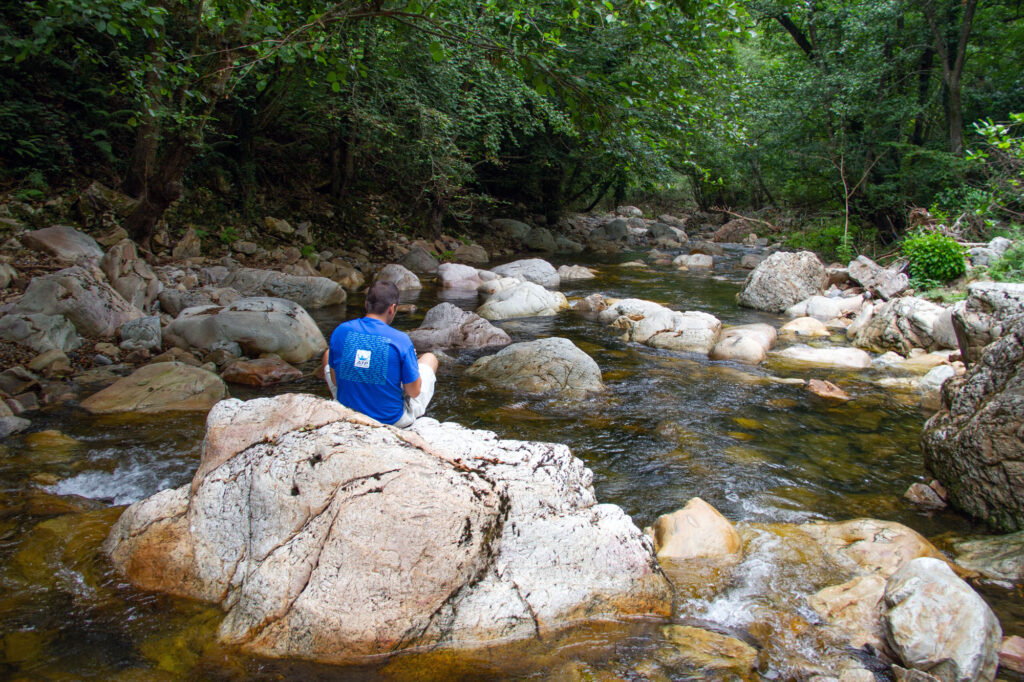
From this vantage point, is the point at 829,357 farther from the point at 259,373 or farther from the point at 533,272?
the point at 533,272

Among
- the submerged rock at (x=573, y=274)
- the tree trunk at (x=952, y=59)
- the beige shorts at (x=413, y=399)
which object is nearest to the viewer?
the beige shorts at (x=413, y=399)

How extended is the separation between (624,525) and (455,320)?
688cm

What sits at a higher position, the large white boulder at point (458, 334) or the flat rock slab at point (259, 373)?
the large white boulder at point (458, 334)

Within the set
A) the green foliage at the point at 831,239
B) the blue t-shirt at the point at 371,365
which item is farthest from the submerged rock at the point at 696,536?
the green foliage at the point at 831,239

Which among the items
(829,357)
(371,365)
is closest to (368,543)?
(371,365)

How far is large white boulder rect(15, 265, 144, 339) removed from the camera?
25.1 ft

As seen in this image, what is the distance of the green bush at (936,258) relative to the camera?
11125mm

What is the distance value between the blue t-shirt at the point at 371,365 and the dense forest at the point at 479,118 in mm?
3760

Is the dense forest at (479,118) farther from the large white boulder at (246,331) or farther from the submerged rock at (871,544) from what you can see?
the submerged rock at (871,544)

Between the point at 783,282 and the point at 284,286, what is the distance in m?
10.3

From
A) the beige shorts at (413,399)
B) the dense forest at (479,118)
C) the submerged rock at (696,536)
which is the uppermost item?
the dense forest at (479,118)

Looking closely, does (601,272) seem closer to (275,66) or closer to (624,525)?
(275,66)

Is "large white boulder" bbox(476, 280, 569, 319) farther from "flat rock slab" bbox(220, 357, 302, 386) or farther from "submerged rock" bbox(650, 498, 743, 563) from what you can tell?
"submerged rock" bbox(650, 498, 743, 563)

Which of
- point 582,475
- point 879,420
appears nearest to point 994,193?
point 879,420
